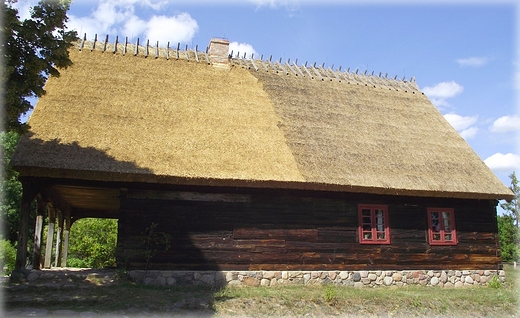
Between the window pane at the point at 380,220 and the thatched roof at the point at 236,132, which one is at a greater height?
Result: the thatched roof at the point at 236,132

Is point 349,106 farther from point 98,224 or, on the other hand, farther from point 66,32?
point 98,224

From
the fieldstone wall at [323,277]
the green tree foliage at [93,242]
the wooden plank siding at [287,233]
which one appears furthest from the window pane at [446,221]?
the green tree foliage at [93,242]

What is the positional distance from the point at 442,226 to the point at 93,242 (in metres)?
20.7

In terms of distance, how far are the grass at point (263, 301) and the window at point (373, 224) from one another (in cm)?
183

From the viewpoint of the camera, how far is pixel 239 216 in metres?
14.1

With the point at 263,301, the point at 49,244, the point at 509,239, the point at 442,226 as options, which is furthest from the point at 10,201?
the point at 509,239

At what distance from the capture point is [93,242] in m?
28.7

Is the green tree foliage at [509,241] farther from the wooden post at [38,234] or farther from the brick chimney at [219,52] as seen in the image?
the wooden post at [38,234]

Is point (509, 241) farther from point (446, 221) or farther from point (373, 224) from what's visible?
point (373, 224)

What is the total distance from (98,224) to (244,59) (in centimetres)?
1545

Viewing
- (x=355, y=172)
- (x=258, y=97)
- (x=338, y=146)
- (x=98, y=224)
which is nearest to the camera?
(x=355, y=172)

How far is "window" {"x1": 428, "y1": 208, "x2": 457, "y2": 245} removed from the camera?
16.2 meters

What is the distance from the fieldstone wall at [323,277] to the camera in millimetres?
13266

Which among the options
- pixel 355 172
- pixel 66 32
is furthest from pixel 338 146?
pixel 66 32
